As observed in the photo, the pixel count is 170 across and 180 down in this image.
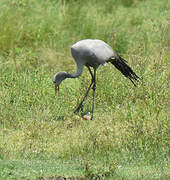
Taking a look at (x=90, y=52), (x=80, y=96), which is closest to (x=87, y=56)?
(x=90, y=52)

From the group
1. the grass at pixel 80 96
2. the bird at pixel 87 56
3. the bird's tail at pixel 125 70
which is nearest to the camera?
the grass at pixel 80 96

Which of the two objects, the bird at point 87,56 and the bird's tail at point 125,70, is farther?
the bird's tail at point 125,70

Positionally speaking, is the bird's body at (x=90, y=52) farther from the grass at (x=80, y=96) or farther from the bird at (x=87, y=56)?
the grass at (x=80, y=96)

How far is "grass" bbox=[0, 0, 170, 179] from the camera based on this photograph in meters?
6.09

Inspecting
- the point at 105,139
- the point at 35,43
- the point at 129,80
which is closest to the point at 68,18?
the point at 35,43

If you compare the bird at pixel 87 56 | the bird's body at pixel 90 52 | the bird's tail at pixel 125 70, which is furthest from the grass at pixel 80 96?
the bird's body at pixel 90 52

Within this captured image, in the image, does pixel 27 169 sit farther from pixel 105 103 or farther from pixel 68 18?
pixel 68 18

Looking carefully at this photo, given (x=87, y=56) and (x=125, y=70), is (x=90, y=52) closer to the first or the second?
(x=87, y=56)

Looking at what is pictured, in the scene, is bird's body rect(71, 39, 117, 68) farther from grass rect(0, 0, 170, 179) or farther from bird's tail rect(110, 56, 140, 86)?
grass rect(0, 0, 170, 179)

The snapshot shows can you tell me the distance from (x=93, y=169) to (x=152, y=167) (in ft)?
2.60

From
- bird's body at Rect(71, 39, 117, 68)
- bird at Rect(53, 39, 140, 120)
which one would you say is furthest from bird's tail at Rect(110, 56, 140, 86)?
bird's body at Rect(71, 39, 117, 68)

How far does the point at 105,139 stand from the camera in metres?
6.46

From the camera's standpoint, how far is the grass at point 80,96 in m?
6.09

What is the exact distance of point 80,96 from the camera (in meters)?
8.86
